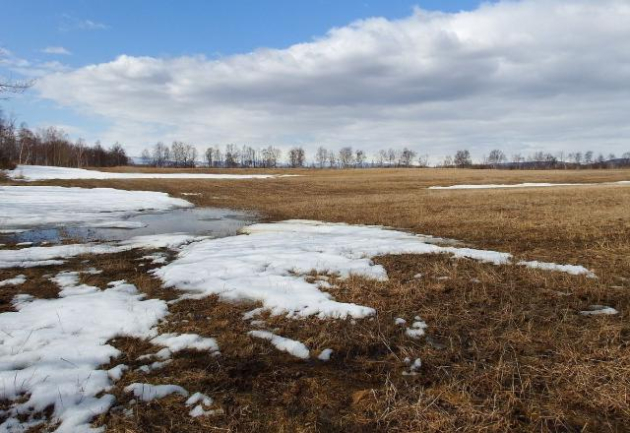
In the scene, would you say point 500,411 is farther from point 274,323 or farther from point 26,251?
point 26,251

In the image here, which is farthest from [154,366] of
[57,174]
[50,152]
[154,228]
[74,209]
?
[50,152]

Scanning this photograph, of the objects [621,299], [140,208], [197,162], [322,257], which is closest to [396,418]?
[621,299]

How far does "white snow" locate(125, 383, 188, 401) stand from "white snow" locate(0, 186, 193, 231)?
13.5 meters

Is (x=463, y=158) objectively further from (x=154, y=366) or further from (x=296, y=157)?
(x=154, y=366)

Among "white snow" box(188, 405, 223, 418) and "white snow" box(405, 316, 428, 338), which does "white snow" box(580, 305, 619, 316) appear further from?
"white snow" box(188, 405, 223, 418)

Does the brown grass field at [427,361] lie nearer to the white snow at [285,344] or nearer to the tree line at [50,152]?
the white snow at [285,344]

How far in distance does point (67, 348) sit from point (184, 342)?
1.43 metres

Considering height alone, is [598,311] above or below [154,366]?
above

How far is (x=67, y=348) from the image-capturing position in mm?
5016

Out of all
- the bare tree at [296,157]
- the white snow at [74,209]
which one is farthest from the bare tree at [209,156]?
the white snow at [74,209]

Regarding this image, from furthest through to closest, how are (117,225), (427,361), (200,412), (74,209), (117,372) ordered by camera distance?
(74,209) < (117,225) < (427,361) < (117,372) < (200,412)

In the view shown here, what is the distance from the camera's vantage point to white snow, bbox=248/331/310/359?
195 inches

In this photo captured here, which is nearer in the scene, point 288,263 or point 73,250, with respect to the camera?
point 288,263

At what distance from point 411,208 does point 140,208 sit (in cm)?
1528
